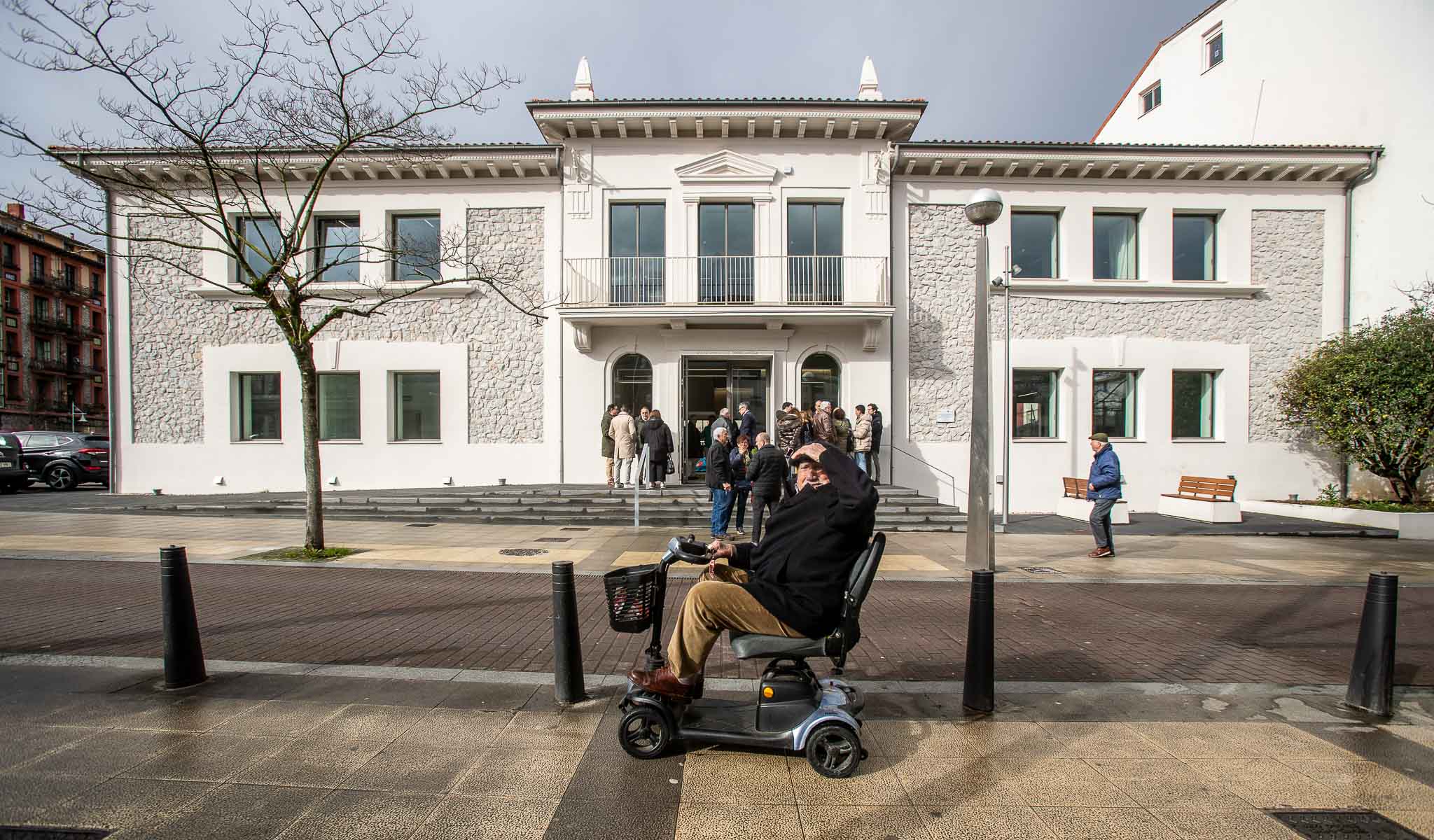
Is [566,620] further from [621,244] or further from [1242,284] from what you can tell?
[1242,284]

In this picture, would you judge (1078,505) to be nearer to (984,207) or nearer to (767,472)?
(767,472)

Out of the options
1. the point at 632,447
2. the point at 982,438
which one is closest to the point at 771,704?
the point at 982,438

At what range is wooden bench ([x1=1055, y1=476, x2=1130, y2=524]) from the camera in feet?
42.8

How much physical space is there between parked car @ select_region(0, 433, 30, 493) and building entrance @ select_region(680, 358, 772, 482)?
19.9 metres

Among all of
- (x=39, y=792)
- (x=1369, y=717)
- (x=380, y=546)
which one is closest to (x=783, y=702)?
(x=39, y=792)

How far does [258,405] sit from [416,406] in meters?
4.14

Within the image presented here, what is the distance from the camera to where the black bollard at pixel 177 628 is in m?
4.02

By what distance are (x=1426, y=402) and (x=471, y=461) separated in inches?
814

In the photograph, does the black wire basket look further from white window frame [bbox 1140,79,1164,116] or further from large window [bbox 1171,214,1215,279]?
white window frame [bbox 1140,79,1164,116]

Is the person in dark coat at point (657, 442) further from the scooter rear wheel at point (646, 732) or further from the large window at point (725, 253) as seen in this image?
the scooter rear wheel at point (646, 732)

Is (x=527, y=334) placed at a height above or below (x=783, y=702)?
above

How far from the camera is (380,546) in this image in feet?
31.5

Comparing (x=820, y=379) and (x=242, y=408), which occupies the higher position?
(x=820, y=379)

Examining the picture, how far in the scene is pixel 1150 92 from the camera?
22297 millimetres
